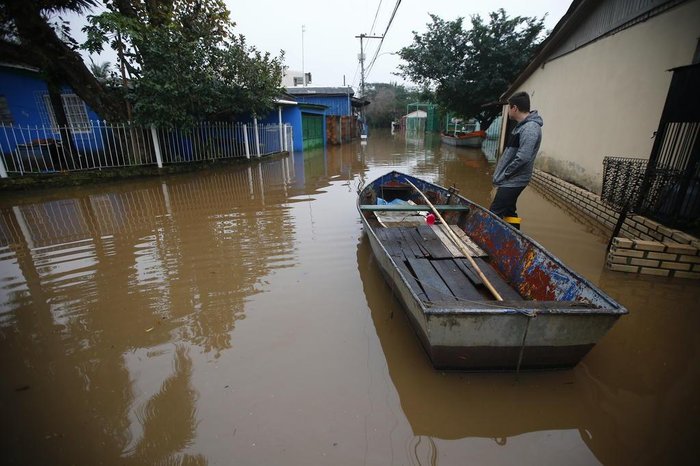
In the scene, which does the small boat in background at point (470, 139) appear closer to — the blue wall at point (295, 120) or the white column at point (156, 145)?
the blue wall at point (295, 120)

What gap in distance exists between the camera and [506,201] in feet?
13.8

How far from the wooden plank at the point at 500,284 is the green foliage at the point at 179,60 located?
931 centimetres

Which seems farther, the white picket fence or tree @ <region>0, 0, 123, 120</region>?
the white picket fence

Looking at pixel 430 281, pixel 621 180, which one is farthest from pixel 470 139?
pixel 430 281

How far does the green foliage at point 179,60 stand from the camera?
8.70m

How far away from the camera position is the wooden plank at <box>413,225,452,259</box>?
382cm

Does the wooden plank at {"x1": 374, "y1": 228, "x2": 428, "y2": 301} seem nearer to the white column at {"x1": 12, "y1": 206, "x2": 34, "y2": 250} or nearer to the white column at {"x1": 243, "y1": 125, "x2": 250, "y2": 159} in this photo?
the white column at {"x1": 12, "y1": 206, "x2": 34, "y2": 250}

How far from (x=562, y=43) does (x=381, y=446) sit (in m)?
10.9

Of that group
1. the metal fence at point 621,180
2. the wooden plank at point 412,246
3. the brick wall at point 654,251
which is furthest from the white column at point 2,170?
the metal fence at point 621,180

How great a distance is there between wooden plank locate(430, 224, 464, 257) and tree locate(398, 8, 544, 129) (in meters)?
17.4

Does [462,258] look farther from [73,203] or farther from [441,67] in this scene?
[441,67]

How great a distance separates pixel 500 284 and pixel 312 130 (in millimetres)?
17446

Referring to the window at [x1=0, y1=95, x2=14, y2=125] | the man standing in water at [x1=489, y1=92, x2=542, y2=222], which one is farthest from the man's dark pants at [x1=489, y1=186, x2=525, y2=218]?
the window at [x1=0, y1=95, x2=14, y2=125]

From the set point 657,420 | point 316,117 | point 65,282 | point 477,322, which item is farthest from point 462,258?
point 316,117
